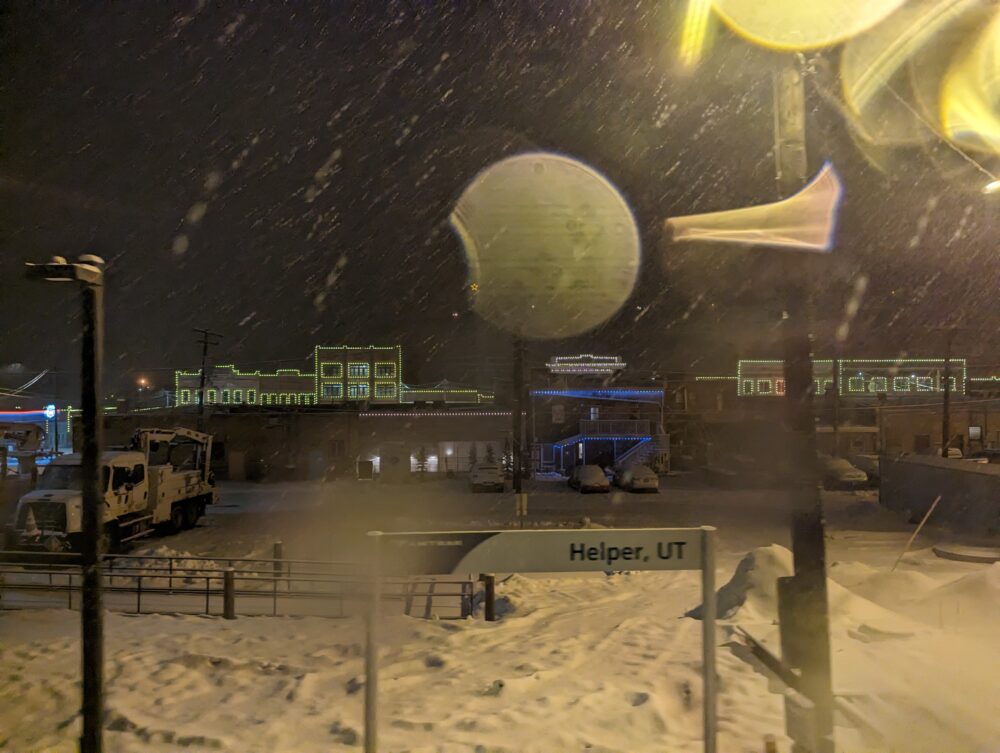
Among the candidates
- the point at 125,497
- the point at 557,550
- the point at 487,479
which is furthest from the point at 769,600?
the point at 487,479

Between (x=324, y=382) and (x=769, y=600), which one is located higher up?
Answer: (x=324, y=382)

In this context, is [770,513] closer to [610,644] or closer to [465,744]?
[610,644]

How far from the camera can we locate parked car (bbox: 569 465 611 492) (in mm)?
34656

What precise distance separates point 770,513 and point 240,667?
23.6 metres

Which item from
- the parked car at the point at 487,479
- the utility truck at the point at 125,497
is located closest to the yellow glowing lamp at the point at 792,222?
the utility truck at the point at 125,497

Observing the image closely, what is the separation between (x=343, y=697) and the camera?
6.75m

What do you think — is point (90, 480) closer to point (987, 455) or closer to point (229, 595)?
point (229, 595)

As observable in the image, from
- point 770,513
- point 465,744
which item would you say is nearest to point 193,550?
point 465,744

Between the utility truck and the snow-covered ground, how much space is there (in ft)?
28.7

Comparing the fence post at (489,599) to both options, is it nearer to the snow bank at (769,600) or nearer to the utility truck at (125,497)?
the snow bank at (769,600)

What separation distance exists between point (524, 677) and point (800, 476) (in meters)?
3.88

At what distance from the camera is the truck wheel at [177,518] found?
77.2ft

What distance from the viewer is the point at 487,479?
34.8m

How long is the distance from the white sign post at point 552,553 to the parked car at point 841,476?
1333 inches
